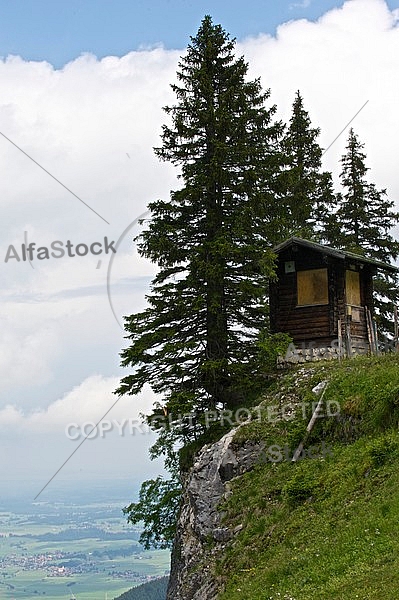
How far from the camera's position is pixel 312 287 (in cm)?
3111

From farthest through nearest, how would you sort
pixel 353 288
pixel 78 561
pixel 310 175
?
pixel 78 561 < pixel 310 175 < pixel 353 288

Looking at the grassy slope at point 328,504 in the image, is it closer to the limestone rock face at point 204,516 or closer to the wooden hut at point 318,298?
the limestone rock face at point 204,516

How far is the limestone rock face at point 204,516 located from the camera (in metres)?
20.5

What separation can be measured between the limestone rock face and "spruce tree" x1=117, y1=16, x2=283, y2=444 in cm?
244

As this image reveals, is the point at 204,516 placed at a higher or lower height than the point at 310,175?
lower

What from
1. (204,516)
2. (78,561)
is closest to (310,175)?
(204,516)

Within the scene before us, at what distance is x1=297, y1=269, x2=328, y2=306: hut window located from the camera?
3086 cm

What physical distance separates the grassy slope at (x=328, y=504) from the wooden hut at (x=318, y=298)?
225 inches

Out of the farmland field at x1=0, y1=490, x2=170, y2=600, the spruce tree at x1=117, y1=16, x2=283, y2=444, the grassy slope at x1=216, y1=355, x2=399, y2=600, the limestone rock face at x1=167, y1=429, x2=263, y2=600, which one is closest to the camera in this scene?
the grassy slope at x1=216, y1=355, x2=399, y2=600

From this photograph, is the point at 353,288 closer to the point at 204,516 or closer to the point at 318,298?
the point at 318,298

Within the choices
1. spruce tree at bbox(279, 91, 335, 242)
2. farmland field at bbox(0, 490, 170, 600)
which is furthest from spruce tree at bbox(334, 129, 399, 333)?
farmland field at bbox(0, 490, 170, 600)

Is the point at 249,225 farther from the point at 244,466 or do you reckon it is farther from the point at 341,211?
the point at 341,211

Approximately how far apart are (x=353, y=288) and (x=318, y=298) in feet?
5.75

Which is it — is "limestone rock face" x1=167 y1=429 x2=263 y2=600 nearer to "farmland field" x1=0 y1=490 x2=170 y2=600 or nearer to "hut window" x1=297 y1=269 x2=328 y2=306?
"hut window" x1=297 y1=269 x2=328 y2=306
